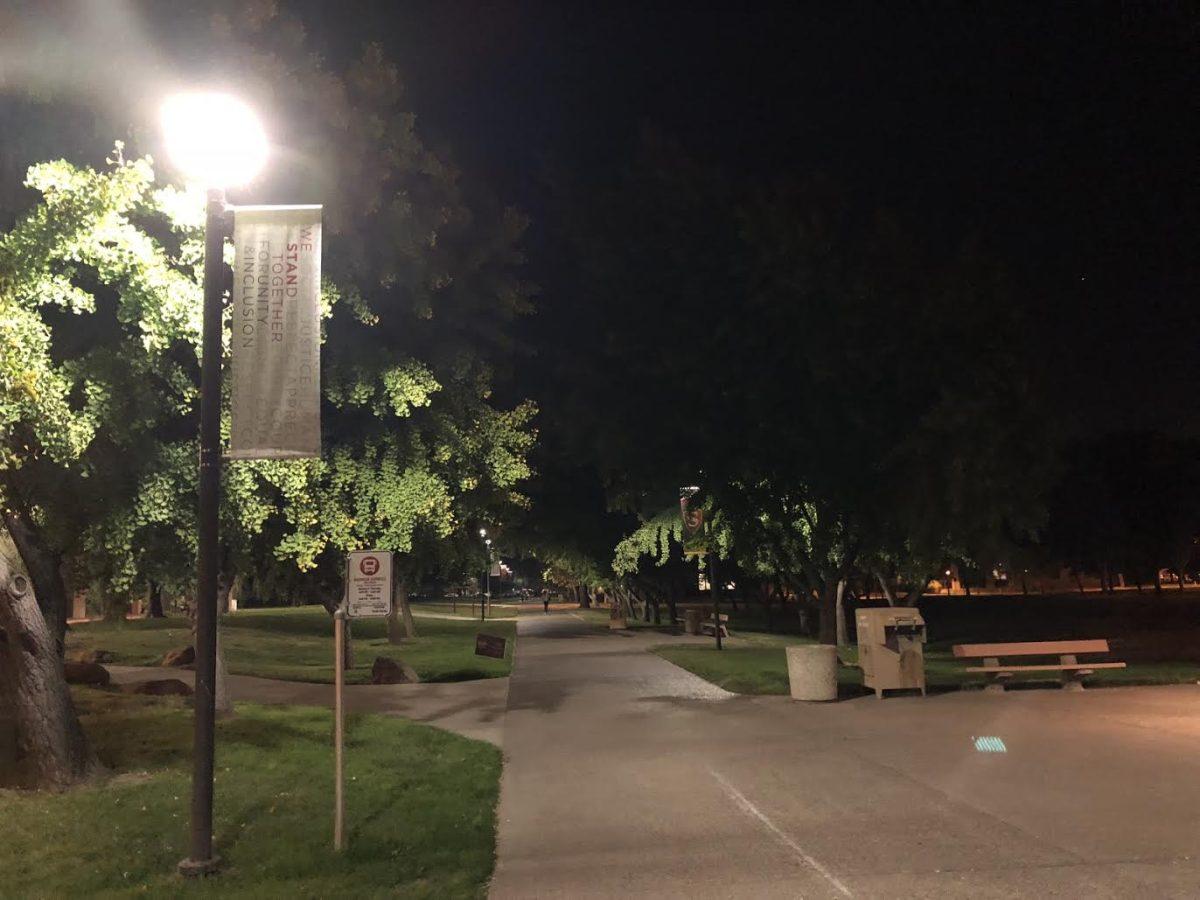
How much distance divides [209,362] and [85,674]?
12591mm

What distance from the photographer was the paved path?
19.9 feet

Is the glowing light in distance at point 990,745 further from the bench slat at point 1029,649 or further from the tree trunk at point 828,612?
the tree trunk at point 828,612

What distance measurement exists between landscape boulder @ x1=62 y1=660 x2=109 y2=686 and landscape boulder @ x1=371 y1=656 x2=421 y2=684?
4.84m

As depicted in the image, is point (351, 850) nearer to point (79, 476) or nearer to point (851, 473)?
point (79, 476)

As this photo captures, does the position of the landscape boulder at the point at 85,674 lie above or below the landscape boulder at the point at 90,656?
above

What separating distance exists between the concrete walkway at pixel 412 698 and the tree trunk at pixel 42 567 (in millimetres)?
4143

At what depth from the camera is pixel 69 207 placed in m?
7.71

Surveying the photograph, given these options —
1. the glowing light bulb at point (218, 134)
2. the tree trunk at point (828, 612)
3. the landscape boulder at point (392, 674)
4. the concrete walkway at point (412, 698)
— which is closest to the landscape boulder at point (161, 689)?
the concrete walkway at point (412, 698)

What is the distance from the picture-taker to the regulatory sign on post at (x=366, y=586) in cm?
731

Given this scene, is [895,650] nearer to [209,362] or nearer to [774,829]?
[774,829]

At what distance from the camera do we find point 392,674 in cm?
1911

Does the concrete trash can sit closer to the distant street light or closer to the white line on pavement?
the white line on pavement

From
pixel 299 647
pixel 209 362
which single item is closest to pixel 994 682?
pixel 209 362

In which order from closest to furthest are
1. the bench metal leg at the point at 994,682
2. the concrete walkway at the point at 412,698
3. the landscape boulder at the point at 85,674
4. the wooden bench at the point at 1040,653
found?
the concrete walkway at the point at 412,698 < the bench metal leg at the point at 994,682 < the wooden bench at the point at 1040,653 < the landscape boulder at the point at 85,674
